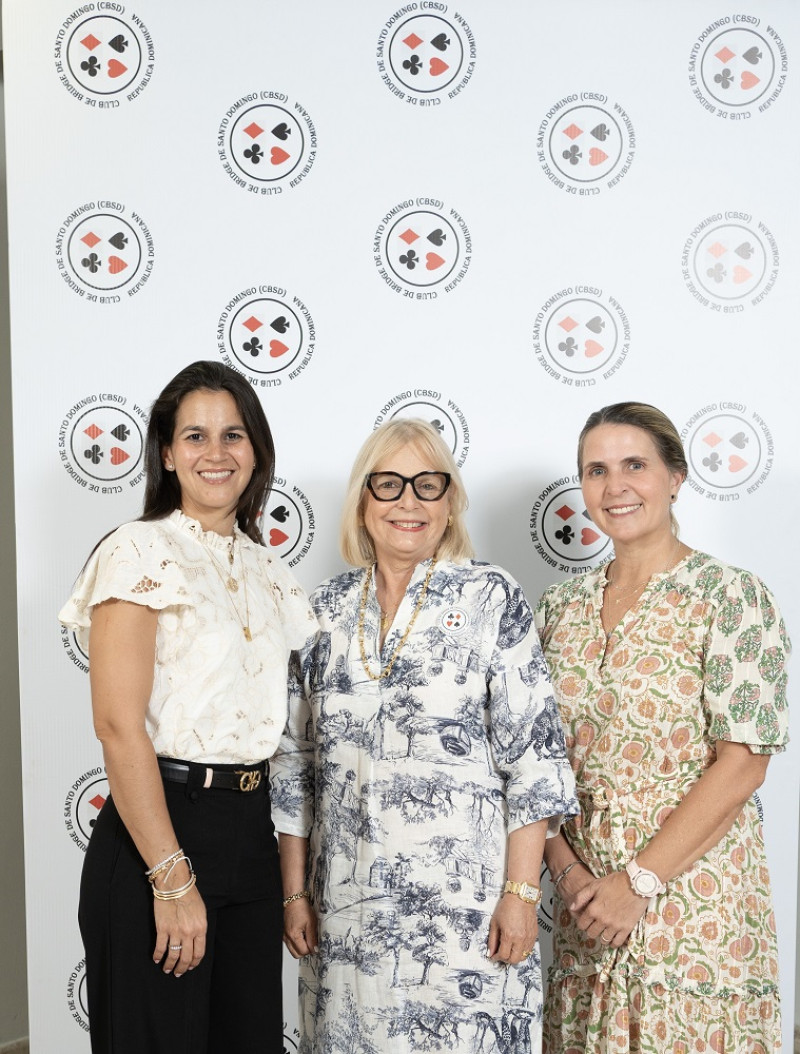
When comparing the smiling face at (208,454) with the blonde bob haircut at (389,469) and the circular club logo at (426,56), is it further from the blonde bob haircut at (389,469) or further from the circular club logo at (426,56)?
the circular club logo at (426,56)

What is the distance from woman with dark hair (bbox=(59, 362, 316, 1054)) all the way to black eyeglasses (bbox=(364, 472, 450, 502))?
0.21 m

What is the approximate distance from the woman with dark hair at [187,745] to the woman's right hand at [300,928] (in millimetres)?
104

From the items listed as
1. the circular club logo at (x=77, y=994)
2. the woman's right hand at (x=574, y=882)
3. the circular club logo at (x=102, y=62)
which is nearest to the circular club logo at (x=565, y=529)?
the woman's right hand at (x=574, y=882)

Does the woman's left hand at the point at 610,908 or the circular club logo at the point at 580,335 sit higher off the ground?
the circular club logo at the point at 580,335

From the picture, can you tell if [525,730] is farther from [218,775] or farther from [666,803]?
[218,775]

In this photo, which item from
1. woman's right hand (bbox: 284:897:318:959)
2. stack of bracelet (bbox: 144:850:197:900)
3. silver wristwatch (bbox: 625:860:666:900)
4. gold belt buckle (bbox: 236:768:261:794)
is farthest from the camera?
woman's right hand (bbox: 284:897:318:959)

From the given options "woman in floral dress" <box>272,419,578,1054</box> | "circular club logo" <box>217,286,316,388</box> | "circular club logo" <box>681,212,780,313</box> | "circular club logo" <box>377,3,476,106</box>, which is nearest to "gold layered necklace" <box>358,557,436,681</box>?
"woman in floral dress" <box>272,419,578,1054</box>

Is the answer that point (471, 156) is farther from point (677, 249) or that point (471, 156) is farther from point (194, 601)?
point (194, 601)

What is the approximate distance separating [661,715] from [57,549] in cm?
150

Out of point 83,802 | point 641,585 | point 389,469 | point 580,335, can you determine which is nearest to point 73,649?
point 83,802

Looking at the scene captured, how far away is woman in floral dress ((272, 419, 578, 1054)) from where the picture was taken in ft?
5.44

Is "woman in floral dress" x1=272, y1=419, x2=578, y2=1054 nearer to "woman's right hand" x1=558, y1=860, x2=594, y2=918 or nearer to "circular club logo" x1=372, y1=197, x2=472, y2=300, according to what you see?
"woman's right hand" x1=558, y1=860, x2=594, y2=918

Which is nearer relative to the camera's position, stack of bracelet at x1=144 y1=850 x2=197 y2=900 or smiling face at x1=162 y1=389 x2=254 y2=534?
stack of bracelet at x1=144 y1=850 x2=197 y2=900

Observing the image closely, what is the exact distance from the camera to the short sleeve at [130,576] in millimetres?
1503
